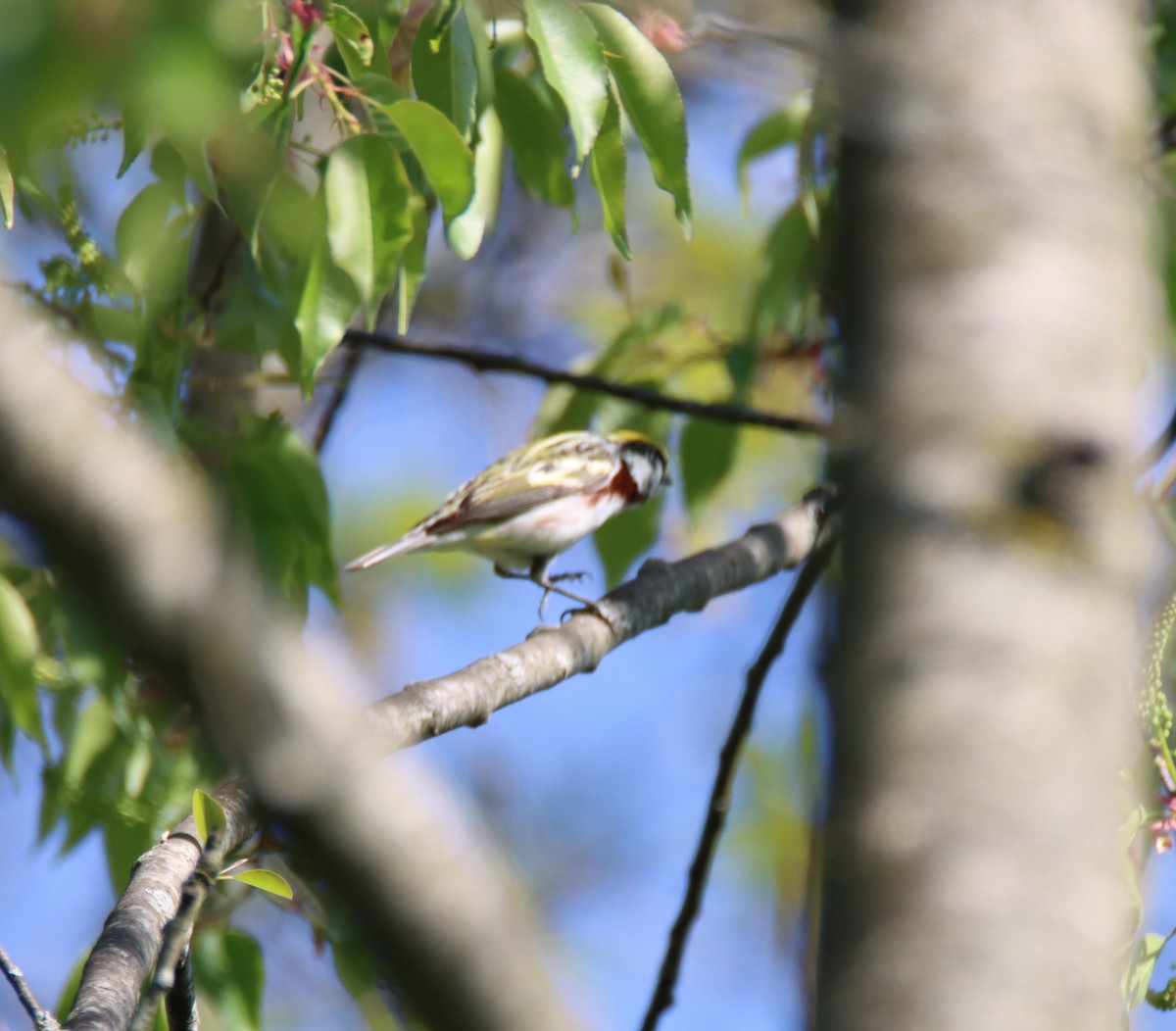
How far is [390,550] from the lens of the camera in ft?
18.1

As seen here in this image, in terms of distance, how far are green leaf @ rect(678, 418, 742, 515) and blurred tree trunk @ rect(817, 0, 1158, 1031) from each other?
312 centimetres

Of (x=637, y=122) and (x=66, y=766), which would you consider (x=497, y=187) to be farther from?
(x=66, y=766)

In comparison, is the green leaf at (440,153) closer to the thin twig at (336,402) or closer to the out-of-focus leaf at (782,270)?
the out-of-focus leaf at (782,270)

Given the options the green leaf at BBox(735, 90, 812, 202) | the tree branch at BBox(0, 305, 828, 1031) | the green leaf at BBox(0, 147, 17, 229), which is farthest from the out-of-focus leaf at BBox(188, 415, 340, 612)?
the tree branch at BBox(0, 305, 828, 1031)

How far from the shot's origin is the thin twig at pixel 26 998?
203 centimetres

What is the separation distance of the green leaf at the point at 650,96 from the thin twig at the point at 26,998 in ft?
5.67

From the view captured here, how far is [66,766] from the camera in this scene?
352cm

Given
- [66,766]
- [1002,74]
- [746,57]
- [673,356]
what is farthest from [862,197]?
[673,356]

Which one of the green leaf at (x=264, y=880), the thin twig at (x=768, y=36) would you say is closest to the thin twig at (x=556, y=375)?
the thin twig at (x=768, y=36)

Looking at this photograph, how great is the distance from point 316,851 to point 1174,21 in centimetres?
425

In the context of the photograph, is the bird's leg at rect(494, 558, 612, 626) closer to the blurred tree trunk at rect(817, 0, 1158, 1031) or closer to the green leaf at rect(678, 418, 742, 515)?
the green leaf at rect(678, 418, 742, 515)

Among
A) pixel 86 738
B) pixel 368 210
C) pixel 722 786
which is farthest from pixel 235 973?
pixel 368 210

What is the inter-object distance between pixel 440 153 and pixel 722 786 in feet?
4.00

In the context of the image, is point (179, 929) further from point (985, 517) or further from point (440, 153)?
point (440, 153)
